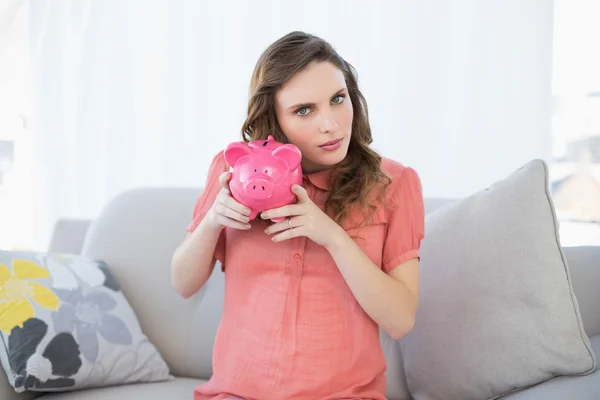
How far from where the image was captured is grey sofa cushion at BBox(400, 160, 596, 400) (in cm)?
135

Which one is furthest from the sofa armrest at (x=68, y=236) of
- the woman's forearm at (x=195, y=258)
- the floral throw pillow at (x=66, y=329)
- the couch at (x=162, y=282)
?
the woman's forearm at (x=195, y=258)

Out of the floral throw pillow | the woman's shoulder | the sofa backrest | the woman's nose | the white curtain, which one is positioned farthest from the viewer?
the white curtain

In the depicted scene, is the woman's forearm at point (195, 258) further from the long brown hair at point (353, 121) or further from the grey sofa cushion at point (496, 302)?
the grey sofa cushion at point (496, 302)

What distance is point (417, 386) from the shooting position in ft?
5.17

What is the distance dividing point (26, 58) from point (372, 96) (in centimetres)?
181

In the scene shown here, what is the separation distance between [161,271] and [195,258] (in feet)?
1.71

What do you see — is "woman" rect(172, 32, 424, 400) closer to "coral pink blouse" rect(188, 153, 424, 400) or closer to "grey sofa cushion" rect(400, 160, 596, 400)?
"coral pink blouse" rect(188, 153, 424, 400)

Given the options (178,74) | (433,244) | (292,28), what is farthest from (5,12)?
(433,244)

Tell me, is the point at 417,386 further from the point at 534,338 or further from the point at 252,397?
the point at 252,397

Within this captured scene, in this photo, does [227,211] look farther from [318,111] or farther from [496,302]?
[496,302]

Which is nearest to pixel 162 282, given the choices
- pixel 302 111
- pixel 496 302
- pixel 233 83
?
pixel 302 111

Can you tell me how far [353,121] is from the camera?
4.70ft

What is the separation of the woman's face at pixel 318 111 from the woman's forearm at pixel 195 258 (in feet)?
0.82

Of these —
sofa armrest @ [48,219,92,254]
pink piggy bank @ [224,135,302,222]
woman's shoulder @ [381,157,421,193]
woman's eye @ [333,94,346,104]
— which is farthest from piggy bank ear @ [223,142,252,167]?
sofa armrest @ [48,219,92,254]
